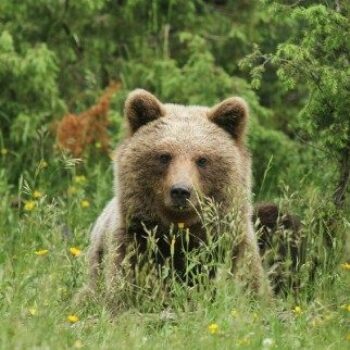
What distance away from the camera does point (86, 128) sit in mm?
9703

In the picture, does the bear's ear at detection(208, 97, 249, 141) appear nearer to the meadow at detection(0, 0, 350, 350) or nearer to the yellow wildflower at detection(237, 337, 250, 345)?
the meadow at detection(0, 0, 350, 350)

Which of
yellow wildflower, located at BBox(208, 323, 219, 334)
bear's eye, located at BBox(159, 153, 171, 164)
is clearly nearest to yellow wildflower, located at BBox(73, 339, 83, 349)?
yellow wildflower, located at BBox(208, 323, 219, 334)

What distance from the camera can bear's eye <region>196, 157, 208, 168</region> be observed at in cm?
654

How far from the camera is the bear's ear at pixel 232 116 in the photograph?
22.2 feet

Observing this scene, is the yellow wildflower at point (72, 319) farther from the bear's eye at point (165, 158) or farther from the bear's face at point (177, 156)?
the bear's eye at point (165, 158)

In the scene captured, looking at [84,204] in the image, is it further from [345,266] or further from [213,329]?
[213,329]

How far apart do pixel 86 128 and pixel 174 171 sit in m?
3.42

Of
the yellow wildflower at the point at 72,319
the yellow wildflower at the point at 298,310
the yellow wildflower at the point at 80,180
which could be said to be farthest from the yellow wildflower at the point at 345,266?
the yellow wildflower at the point at 80,180

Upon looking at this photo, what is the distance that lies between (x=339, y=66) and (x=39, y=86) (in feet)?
11.6

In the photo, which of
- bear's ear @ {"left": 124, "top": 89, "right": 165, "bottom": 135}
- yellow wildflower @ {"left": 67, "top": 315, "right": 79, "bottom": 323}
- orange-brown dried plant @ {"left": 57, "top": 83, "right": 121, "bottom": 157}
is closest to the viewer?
yellow wildflower @ {"left": 67, "top": 315, "right": 79, "bottom": 323}

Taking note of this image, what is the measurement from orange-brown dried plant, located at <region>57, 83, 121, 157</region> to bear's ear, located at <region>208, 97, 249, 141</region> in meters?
2.94

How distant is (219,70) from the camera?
9688mm

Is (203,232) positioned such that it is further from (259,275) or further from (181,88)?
(181,88)

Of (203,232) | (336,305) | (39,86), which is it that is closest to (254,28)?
(39,86)
